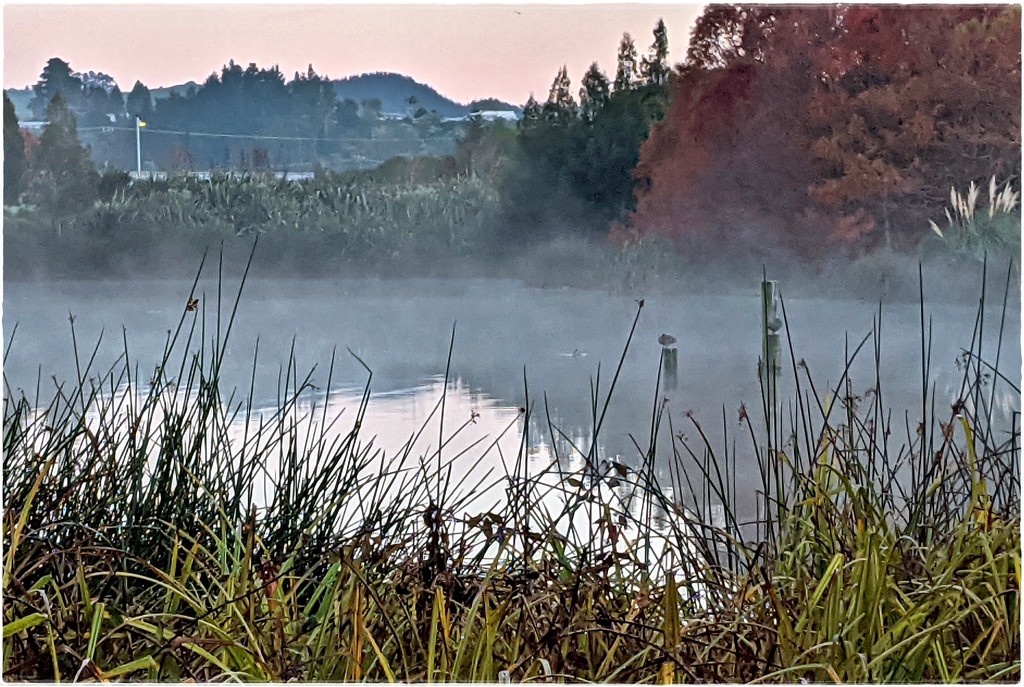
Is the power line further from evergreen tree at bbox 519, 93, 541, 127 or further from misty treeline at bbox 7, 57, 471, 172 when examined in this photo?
evergreen tree at bbox 519, 93, 541, 127

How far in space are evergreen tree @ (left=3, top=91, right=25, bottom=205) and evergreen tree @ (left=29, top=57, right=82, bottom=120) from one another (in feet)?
0.14

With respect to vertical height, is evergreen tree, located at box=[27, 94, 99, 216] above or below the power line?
below

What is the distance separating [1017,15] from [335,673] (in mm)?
1826

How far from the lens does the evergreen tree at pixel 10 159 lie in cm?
223

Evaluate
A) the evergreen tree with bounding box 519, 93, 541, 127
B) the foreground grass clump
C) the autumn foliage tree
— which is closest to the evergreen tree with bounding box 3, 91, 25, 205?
the foreground grass clump

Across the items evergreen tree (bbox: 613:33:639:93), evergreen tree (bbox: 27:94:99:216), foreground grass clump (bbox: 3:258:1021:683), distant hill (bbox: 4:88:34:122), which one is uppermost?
evergreen tree (bbox: 613:33:639:93)

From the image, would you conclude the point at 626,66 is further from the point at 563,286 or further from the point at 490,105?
the point at 563,286

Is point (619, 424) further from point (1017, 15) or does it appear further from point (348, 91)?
point (1017, 15)

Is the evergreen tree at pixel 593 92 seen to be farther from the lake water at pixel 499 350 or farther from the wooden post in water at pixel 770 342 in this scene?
Answer: the wooden post in water at pixel 770 342

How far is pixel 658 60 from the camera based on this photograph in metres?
2.28

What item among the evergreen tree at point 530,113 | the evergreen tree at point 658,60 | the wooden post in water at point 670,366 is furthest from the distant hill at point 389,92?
the wooden post in water at point 670,366

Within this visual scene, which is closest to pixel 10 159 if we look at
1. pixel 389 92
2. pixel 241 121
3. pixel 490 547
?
pixel 241 121

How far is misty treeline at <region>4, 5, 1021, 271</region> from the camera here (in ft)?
7.38

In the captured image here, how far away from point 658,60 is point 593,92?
0.14 meters
